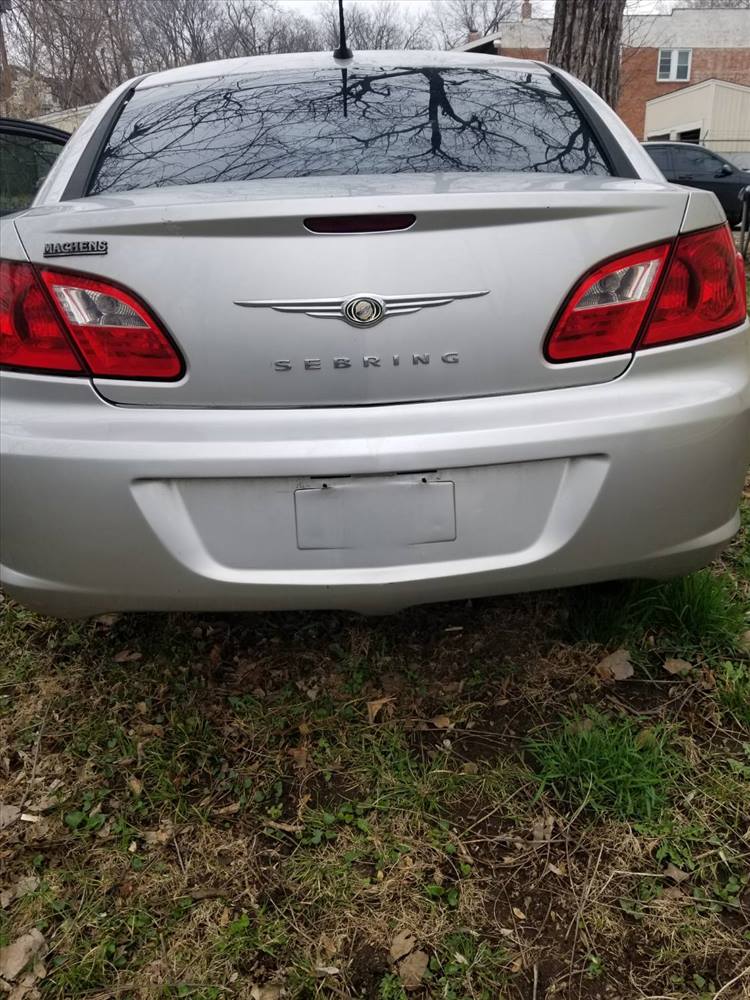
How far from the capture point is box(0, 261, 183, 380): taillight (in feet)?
4.93

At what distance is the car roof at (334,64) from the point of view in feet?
8.07

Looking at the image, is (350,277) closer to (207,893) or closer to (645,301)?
(645,301)

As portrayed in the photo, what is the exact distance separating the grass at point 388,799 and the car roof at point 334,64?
1.72 metres

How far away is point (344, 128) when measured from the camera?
2117 millimetres

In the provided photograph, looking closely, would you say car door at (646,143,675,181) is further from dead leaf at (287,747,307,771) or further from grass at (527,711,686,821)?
dead leaf at (287,747,307,771)

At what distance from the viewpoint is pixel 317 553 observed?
1559mm

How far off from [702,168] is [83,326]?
17.1 metres

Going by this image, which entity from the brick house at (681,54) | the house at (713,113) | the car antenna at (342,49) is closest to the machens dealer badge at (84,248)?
the car antenna at (342,49)

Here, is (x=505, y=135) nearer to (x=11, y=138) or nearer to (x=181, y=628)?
(x=181, y=628)

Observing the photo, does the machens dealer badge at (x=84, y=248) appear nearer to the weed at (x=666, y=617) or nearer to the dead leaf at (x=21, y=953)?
the dead leaf at (x=21, y=953)

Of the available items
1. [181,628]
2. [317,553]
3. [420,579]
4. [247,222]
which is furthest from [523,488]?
[181,628]

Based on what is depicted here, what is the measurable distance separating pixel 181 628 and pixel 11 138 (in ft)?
11.3

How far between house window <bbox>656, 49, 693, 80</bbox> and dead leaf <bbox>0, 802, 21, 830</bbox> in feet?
147

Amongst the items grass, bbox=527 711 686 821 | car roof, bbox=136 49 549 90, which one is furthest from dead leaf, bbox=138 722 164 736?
car roof, bbox=136 49 549 90
